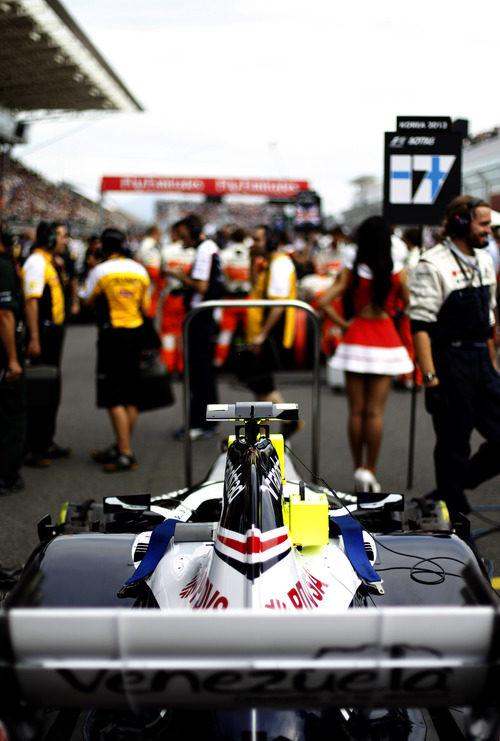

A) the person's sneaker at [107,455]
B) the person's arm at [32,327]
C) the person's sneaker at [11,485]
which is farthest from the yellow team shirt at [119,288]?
the person's sneaker at [11,485]

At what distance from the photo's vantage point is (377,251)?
183 inches

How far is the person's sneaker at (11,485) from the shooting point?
522cm

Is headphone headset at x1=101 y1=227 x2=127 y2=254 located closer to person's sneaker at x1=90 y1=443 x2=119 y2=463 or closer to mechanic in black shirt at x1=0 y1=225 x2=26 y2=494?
mechanic in black shirt at x1=0 y1=225 x2=26 y2=494

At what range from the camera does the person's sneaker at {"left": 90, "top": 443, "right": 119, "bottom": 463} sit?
6066mm

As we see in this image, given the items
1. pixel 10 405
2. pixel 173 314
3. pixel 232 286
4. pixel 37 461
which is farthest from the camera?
pixel 232 286

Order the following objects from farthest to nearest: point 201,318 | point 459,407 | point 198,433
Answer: point 198,433, point 201,318, point 459,407

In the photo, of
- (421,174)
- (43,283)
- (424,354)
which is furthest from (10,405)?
(421,174)

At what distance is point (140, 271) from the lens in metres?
5.86

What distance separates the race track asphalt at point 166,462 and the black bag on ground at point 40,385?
588 millimetres

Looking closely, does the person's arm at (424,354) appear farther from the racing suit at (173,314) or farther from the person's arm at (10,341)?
the racing suit at (173,314)

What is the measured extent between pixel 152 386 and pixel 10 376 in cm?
150

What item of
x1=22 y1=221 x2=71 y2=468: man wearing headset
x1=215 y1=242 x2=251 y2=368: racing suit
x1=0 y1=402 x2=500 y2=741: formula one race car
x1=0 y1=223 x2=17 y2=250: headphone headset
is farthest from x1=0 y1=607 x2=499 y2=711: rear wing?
x1=215 y1=242 x2=251 y2=368: racing suit

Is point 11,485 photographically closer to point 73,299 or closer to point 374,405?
point 374,405

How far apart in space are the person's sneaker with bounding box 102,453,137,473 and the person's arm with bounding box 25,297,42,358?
1087mm
